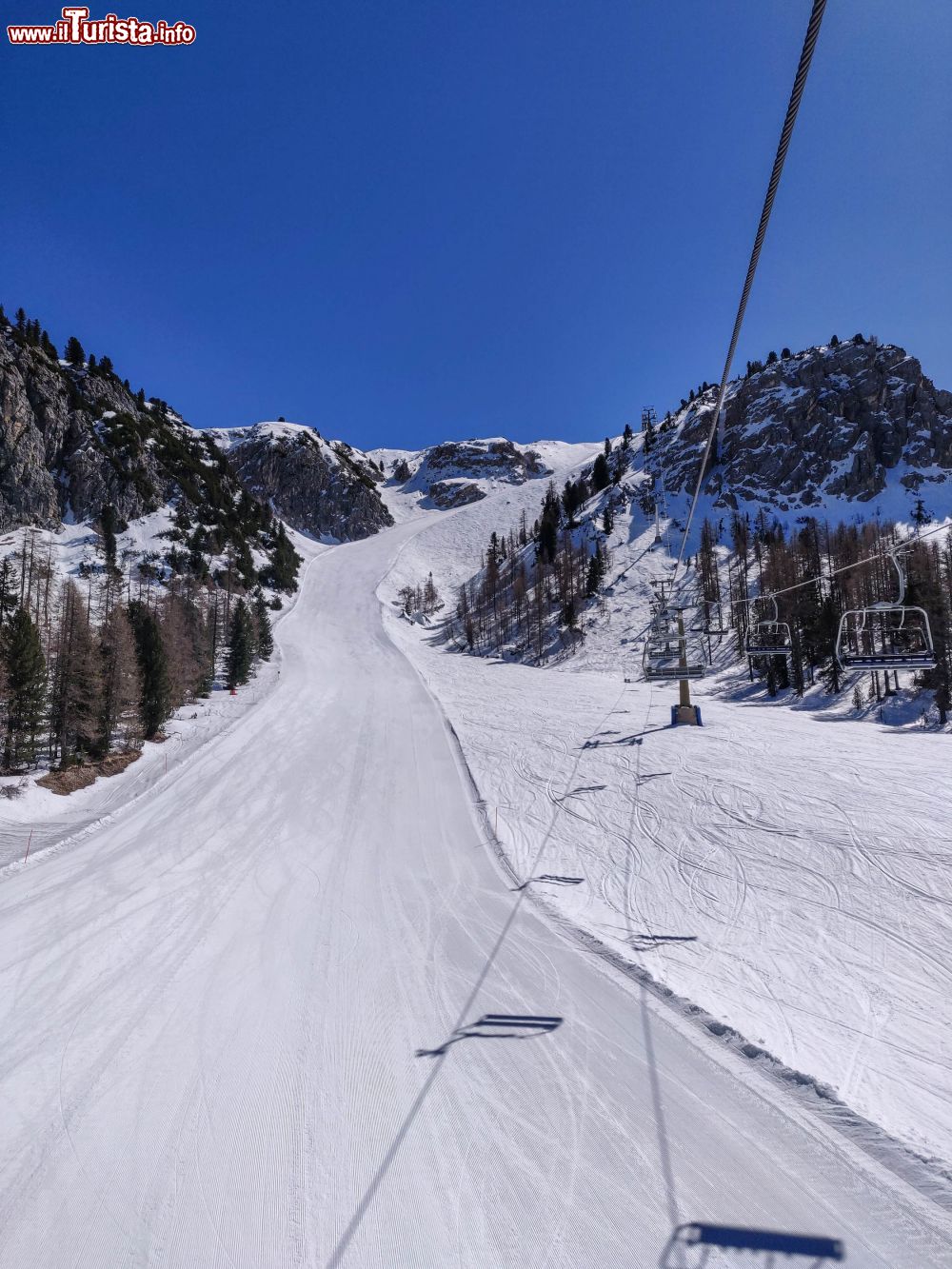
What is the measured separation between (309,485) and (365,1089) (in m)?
133

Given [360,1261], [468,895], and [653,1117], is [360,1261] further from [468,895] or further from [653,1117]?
[468,895]

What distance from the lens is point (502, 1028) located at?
6.56 m

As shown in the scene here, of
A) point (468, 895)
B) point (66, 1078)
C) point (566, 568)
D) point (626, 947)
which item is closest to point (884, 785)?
point (626, 947)

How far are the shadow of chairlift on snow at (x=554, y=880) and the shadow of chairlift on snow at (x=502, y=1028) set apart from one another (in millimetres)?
4078

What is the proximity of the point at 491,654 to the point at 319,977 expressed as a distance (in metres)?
49.1

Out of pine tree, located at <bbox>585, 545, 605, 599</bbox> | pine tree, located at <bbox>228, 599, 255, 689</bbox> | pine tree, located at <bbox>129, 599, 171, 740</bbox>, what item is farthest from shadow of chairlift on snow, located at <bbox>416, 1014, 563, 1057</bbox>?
pine tree, located at <bbox>585, 545, 605, 599</bbox>

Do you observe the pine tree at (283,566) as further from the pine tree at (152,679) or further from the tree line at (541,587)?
the pine tree at (152,679)

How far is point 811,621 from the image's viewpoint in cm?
3606

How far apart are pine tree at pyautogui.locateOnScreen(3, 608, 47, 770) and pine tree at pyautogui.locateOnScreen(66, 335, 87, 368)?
272 feet

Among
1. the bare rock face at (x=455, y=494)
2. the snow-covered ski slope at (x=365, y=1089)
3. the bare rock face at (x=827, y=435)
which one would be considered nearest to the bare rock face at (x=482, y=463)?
the bare rock face at (x=455, y=494)

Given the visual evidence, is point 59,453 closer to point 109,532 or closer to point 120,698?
point 109,532

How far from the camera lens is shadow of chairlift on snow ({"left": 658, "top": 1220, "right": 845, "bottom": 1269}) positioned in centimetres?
387

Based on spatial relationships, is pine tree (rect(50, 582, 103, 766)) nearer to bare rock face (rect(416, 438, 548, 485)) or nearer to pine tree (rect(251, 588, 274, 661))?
pine tree (rect(251, 588, 274, 661))

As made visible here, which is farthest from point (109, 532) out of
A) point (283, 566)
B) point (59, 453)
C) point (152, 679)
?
point (152, 679)
